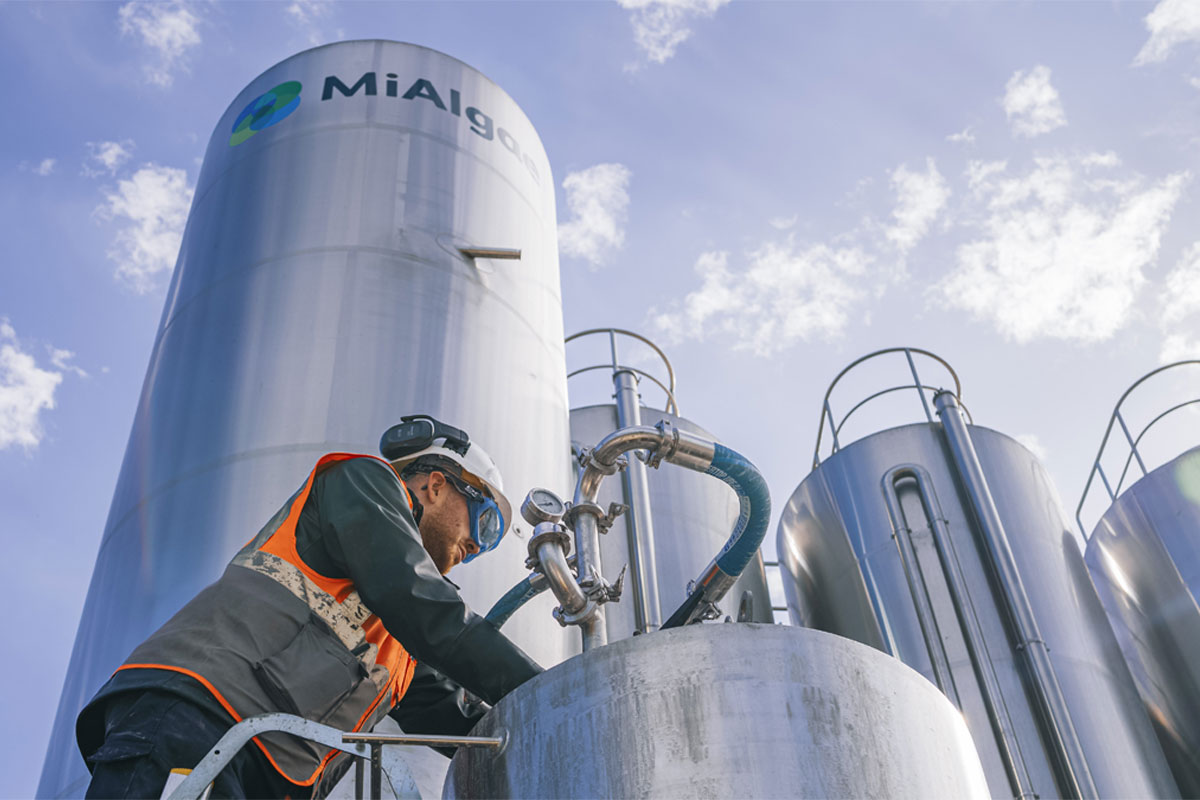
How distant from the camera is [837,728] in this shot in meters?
2.34

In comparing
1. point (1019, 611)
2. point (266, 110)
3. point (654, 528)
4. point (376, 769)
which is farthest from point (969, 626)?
point (376, 769)

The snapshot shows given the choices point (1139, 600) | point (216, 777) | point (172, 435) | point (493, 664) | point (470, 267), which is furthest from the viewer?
point (1139, 600)

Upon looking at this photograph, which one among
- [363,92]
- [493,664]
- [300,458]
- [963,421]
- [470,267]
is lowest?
[493,664]

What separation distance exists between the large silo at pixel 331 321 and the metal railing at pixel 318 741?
184cm

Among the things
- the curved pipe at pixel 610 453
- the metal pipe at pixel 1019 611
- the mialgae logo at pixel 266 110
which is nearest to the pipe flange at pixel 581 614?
the curved pipe at pixel 610 453

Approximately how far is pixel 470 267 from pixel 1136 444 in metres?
5.79

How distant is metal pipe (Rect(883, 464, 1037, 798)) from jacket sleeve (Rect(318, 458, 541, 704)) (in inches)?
169

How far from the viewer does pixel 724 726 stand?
231 cm

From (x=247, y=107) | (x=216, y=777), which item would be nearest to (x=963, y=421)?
(x=247, y=107)

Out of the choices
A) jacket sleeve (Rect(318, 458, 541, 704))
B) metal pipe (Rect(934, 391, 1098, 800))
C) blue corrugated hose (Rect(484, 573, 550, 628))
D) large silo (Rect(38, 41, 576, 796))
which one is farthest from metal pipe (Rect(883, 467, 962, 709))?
jacket sleeve (Rect(318, 458, 541, 704))

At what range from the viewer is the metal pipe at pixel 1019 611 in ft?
20.4

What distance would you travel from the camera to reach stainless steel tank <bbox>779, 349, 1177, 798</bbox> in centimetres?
631

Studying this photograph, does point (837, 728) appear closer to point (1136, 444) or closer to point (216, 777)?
point (216, 777)

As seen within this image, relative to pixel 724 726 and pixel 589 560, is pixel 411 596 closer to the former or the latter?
pixel 724 726
